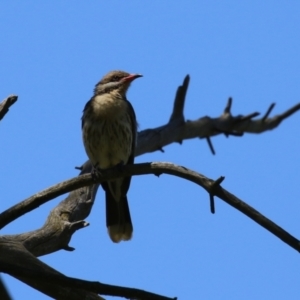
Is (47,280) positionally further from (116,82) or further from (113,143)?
(116,82)

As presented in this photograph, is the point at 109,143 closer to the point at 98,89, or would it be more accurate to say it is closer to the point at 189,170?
the point at 98,89

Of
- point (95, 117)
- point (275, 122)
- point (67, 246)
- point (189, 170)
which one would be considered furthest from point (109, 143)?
point (275, 122)

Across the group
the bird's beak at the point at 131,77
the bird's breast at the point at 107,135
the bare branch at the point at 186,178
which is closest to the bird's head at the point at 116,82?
the bird's beak at the point at 131,77

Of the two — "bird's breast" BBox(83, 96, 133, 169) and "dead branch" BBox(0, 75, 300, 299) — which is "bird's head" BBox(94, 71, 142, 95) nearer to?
"bird's breast" BBox(83, 96, 133, 169)

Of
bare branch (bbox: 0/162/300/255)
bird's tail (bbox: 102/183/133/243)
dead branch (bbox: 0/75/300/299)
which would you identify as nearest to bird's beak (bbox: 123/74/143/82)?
dead branch (bbox: 0/75/300/299)

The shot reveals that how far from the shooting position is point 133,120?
6699mm

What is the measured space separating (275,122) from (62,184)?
5.31 meters

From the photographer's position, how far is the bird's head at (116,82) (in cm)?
703

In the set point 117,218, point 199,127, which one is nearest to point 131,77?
point 117,218

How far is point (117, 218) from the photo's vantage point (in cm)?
659

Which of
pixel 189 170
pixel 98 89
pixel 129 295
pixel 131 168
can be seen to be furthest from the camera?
pixel 98 89

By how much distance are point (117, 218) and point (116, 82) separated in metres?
1.44

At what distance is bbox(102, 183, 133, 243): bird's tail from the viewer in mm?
6543

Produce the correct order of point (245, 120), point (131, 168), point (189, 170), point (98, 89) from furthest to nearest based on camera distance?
point (245, 120), point (98, 89), point (131, 168), point (189, 170)
